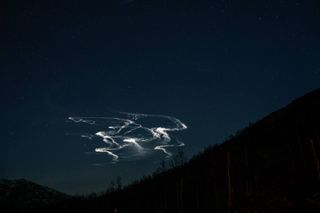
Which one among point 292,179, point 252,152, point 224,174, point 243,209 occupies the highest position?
point 252,152

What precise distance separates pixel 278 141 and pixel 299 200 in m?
25.9

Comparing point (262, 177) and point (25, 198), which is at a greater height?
point (25, 198)

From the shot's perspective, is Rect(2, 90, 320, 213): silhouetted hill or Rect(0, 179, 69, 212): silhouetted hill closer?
Rect(2, 90, 320, 213): silhouetted hill

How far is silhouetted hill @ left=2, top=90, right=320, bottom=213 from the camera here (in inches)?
1140

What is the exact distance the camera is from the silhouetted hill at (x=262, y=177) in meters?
29.0

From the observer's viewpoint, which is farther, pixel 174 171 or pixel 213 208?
pixel 174 171

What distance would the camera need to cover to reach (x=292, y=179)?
33.0m

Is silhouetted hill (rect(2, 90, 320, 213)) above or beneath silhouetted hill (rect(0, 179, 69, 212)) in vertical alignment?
beneath

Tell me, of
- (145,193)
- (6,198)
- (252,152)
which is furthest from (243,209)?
(6,198)

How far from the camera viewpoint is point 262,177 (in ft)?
127

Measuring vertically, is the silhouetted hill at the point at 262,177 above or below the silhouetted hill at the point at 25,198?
below

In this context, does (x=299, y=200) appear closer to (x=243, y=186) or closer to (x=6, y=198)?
(x=243, y=186)

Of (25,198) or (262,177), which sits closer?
(262,177)

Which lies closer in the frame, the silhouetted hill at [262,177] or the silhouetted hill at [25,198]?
the silhouetted hill at [262,177]
